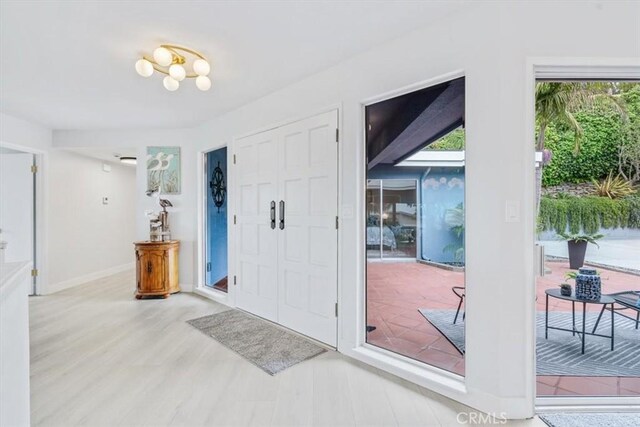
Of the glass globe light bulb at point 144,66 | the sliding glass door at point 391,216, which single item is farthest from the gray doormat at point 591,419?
the glass globe light bulb at point 144,66

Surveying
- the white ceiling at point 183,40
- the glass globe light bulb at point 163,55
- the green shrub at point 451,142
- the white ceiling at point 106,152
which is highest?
the white ceiling at point 183,40

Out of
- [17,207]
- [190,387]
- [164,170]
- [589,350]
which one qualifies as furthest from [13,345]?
[17,207]

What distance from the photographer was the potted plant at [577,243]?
201cm

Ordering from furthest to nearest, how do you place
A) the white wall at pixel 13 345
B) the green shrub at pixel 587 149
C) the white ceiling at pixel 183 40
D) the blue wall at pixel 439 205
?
the blue wall at pixel 439 205, the green shrub at pixel 587 149, the white ceiling at pixel 183 40, the white wall at pixel 13 345

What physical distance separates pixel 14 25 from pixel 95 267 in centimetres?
432

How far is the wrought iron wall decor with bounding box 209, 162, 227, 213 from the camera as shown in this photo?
4.23 meters

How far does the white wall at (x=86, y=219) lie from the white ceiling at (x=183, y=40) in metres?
1.64

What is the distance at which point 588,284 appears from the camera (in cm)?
208

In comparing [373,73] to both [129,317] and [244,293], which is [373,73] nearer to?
[244,293]

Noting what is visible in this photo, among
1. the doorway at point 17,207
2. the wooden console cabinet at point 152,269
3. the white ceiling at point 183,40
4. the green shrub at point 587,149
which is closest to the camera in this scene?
the white ceiling at point 183,40

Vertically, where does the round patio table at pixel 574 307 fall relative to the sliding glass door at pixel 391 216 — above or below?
below

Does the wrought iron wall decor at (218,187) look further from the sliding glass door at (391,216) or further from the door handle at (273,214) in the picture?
the sliding glass door at (391,216)

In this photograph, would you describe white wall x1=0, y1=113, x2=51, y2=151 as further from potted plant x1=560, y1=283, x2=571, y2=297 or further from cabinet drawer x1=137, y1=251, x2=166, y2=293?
potted plant x1=560, y1=283, x2=571, y2=297

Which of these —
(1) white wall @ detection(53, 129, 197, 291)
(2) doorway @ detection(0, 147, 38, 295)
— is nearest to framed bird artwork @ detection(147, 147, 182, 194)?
(1) white wall @ detection(53, 129, 197, 291)
